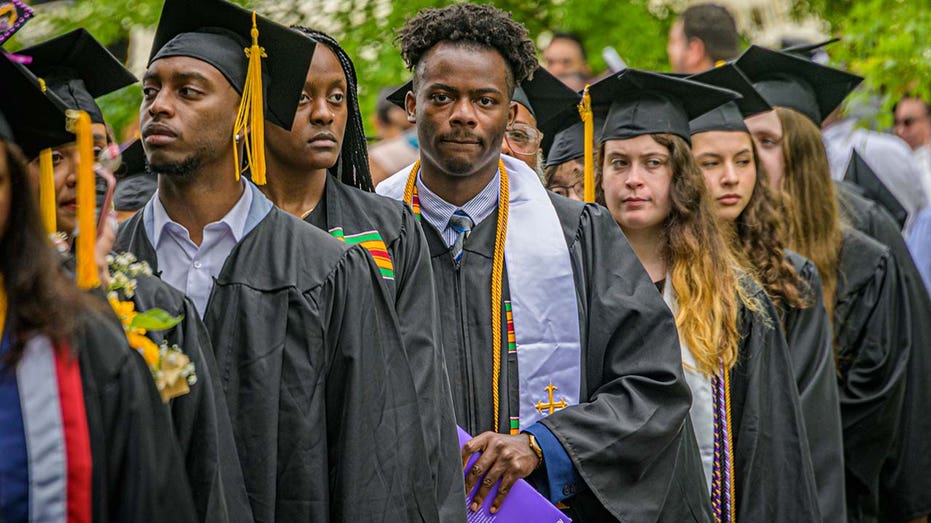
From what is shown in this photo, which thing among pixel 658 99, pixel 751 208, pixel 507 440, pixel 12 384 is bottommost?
pixel 507 440

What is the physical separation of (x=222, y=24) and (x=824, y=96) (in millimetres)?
3898

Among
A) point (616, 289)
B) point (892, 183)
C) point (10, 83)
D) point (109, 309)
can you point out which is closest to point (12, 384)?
point (109, 309)

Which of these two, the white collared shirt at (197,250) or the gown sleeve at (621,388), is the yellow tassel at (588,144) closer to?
the gown sleeve at (621,388)

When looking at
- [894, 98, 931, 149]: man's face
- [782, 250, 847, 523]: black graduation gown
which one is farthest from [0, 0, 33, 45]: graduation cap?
[894, 98, 931, 149]: man's face

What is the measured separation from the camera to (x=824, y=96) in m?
7.23

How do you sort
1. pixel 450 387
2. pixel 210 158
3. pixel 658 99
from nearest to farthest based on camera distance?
pixel 210 158 → pixel 450 387 → pixel 658 99

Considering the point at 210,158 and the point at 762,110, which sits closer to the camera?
the point at 210,158

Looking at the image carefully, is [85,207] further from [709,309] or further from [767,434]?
[767,434]

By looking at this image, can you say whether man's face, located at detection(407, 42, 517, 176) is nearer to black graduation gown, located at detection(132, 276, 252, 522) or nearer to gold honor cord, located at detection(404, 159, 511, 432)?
gold honor cord, located at detection(404, 159, 511, 432)

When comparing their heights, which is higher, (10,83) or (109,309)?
(10,83)

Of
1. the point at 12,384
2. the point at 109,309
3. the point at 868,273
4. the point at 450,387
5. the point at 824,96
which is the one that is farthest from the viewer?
the point at 824,96

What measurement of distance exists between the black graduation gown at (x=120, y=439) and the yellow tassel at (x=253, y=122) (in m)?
1.33

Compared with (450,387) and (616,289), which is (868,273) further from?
(450,387)

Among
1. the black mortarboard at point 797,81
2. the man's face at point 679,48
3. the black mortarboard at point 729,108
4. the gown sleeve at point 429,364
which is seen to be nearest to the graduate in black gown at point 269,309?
the gown sleeve at point 429,364
